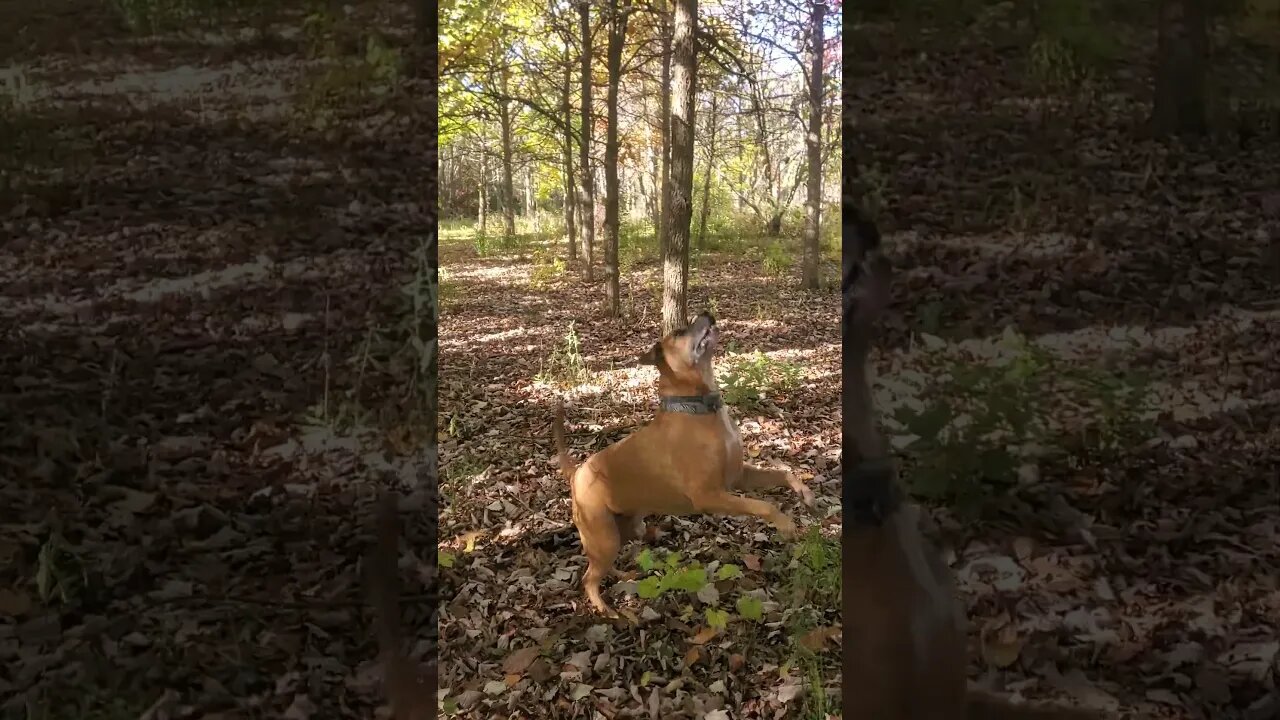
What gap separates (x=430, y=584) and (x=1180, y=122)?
229cm

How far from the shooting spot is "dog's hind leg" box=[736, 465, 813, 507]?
6.43 feet

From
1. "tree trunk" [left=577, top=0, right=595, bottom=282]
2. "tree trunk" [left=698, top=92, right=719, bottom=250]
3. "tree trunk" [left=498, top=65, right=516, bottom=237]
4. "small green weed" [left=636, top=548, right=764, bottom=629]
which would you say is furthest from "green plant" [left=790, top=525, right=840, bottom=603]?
"tree trunk" [left=498, top=65, right=516, bottom=237]

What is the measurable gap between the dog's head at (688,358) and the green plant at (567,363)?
363mm

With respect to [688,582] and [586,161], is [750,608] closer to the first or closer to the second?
[688,582]

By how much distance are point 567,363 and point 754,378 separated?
0.52m

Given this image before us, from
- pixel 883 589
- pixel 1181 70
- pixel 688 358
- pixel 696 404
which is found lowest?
pixel 883 589

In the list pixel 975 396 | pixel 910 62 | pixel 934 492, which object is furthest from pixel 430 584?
pixel 910 62

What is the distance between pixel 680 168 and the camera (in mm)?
2018

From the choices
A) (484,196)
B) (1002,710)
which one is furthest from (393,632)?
(1002,710)

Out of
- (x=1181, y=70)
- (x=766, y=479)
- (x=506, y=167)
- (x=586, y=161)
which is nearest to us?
(x=766, y=479)

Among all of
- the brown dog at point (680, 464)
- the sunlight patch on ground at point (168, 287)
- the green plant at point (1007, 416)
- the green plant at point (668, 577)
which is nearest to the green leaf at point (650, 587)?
the green plant at point (668, 577)

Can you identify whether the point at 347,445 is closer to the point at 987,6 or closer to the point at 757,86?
the point at 757,86

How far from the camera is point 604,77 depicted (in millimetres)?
2088

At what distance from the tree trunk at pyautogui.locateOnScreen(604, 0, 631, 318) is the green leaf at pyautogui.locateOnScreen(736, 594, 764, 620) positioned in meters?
0.82
